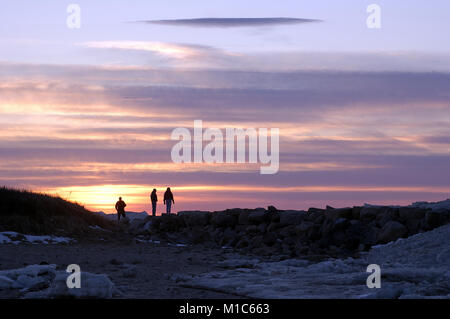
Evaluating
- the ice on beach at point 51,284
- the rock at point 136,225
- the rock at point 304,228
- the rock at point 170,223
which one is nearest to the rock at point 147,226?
the rock at point 136,225

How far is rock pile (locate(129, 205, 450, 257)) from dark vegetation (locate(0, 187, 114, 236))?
2.39m

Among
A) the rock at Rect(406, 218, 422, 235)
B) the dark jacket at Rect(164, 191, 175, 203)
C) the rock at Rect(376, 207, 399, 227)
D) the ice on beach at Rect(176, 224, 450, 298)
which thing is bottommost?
the ice on beach at Rect(176, 224, 450, 298)

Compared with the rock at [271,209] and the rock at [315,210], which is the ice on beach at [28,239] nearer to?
the rock at [271,209]

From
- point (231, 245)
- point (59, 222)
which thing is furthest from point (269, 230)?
point (59, 222)

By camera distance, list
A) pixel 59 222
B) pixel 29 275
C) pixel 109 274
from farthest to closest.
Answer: pixel 59 222 → pixel 109 274 → pixel 29 275

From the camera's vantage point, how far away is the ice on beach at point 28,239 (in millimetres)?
20375

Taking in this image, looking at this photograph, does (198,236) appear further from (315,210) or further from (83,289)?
(83,289)

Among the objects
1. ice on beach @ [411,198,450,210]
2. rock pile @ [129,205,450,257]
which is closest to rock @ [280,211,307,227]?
rock pile @ [129,205,450,257]

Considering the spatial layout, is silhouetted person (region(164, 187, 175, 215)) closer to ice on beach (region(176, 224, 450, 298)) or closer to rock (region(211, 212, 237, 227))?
rock (region(211, 212, 237, 227))

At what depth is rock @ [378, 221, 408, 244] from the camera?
21250 millimetres
